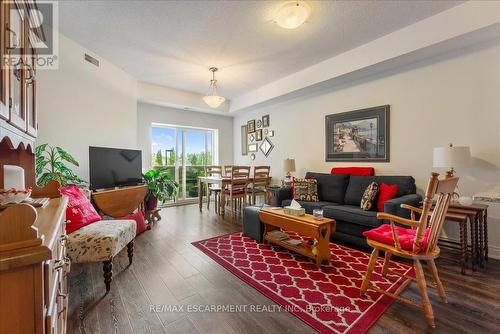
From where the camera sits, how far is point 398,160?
3.31 metres

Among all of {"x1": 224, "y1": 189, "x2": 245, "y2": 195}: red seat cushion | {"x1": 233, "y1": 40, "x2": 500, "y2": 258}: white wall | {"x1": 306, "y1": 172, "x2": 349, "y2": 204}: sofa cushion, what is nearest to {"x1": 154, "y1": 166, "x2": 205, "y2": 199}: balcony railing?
{"x1": 224, "y1": 189, "x2": 245, "y2": 195}: red seat cushion

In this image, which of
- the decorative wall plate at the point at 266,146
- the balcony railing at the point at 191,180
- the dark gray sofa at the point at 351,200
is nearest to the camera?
the dark gray sofa at the point at 351,200

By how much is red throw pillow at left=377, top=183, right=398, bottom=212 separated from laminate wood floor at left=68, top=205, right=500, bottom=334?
2.67ft

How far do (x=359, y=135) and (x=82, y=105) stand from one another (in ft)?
14.2

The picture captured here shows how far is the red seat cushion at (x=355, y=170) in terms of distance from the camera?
3.53 m

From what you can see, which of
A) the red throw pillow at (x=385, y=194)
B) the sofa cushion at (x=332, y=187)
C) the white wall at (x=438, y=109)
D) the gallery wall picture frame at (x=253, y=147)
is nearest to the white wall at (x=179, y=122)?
the gallery wall picture frame at (x=253, y=147)

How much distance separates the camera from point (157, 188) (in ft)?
13.1

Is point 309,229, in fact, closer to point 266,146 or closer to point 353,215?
Result: point 353,215

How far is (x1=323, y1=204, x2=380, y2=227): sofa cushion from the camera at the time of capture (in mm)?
2643

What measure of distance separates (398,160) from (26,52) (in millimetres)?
3980

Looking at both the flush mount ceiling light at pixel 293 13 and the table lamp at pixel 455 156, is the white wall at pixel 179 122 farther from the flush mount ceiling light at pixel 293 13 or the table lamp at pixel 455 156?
the table lamp at pixel 455 156

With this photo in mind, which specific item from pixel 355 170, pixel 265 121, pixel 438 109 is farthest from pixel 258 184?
pixel 438 109

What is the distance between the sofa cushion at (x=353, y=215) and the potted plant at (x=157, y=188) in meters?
2.73

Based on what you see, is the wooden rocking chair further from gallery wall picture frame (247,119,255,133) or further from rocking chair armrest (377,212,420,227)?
gallery wall picture frame (247,119,255,133)
